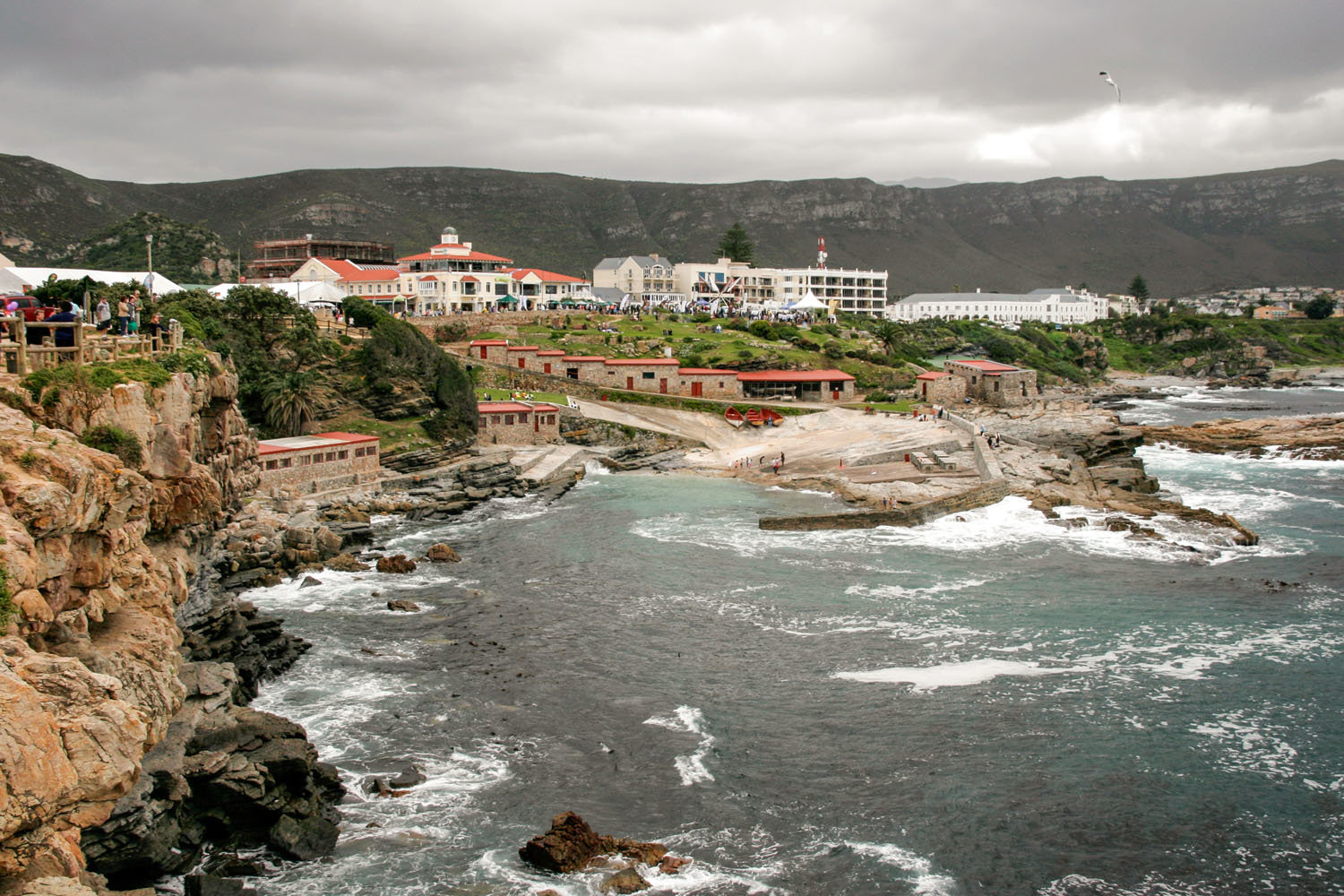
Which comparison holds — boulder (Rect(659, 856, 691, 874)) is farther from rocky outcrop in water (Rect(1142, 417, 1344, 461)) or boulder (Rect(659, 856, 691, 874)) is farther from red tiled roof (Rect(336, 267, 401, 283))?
red tiled roof (Rect(336, 267, 401, 283))

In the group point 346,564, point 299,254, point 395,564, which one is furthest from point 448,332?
point 395,564

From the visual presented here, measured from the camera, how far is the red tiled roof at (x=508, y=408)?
5806 centimetres

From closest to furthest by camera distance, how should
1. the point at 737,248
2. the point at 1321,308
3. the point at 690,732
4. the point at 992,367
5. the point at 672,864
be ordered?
1. the point at 672,864
2. the point at 690,732
3. the point at 992,367
4. the point at 737,248
5. the point at 1321,308

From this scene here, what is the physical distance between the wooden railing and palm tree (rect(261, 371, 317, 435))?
23740mm

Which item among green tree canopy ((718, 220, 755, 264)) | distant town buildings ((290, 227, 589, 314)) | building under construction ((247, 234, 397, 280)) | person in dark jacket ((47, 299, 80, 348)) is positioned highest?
green tree canopy ((718, 220, 755, 264))

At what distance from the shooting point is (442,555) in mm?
36125

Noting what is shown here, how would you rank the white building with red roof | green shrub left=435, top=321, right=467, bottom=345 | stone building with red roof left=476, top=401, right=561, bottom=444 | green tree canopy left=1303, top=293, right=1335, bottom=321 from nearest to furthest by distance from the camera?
stone building with red roof left=476, top=401, right=561, bottom=444
green shrub left=435, top=321, right=467, bottom=345
the white building with red roof
green tree canopy left=1303, top=293, right=1335, bottom=321

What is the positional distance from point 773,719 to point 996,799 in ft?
17.1

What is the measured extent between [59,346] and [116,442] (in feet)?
10.4

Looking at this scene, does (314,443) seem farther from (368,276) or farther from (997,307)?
(997,307)

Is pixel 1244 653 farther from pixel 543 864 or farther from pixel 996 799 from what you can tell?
pixel 543 864

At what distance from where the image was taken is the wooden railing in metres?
18.5

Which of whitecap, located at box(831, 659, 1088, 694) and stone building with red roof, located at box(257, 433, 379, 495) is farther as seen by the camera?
stone building with red roof, located at box(257, 433, 379, 495)

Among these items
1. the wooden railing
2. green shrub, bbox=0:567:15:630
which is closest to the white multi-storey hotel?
the wooden railing
